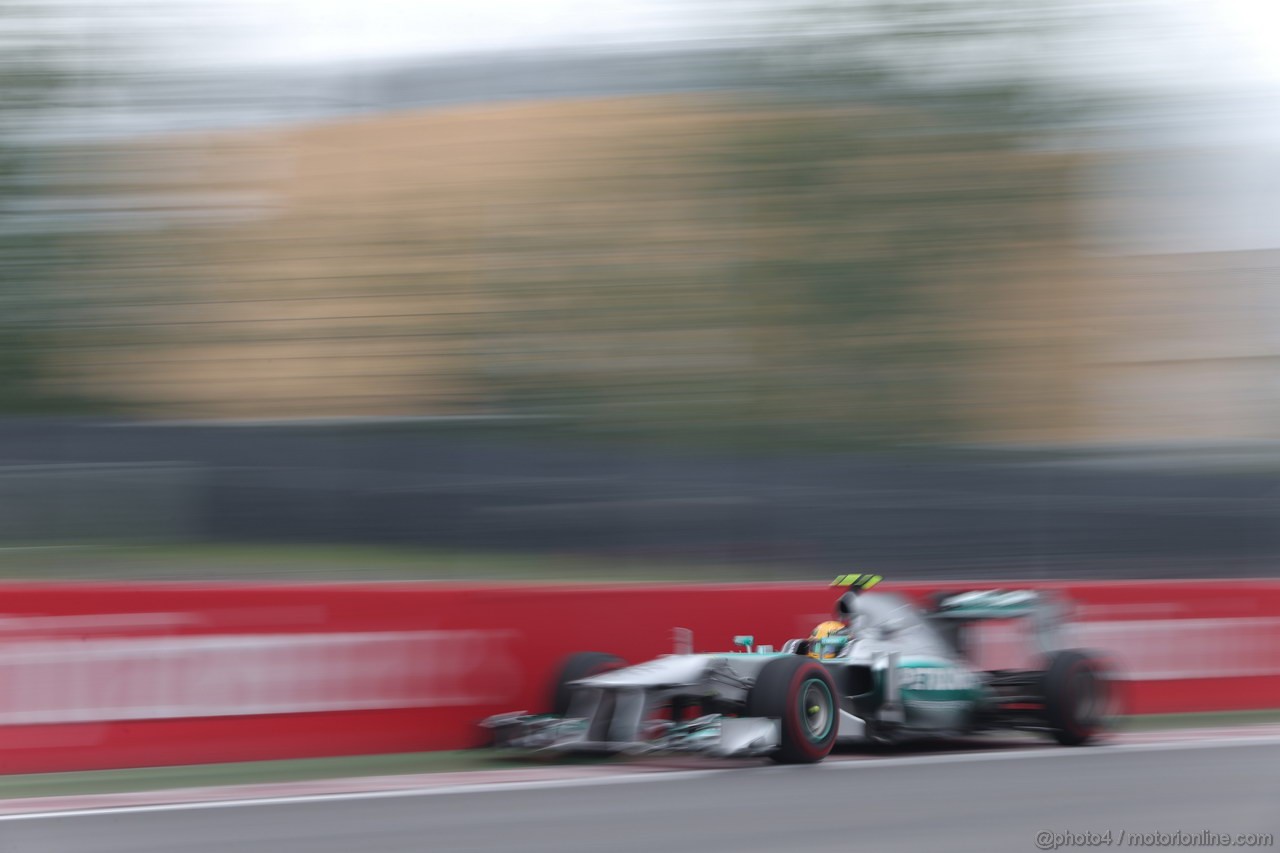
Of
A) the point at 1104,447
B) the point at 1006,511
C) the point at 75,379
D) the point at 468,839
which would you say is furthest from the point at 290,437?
the point at 1104,447

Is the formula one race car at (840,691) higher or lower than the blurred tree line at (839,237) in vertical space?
lower

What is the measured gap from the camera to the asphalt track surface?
4980 mm

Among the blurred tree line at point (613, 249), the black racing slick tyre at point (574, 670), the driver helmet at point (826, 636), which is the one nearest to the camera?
the black racing slick tyre at point (574, 670)

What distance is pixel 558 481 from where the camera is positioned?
1098 centimetres

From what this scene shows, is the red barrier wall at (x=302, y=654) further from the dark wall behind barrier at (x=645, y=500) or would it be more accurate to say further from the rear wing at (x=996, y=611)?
→ the dark wall behind barrier at (x=645, y=500)

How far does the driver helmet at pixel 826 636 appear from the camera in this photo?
7.88m

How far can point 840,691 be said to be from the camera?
770 cm

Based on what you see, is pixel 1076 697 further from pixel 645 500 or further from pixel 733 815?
pixel 645 500

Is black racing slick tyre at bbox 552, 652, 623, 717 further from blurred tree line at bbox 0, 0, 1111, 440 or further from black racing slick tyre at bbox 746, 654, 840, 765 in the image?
blurred tree line at bbox 0, 0, 1111, 440

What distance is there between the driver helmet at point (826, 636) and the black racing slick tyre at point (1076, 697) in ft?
3.78

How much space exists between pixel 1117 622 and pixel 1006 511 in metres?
1.64

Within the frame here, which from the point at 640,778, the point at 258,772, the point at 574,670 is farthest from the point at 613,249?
the point at 640,778

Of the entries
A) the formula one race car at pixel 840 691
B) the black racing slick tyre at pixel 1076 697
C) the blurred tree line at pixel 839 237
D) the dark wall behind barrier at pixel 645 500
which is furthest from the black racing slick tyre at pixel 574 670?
the blurred tree line at pixel 839 237

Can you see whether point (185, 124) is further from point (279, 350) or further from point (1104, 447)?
point (1104, 447)
